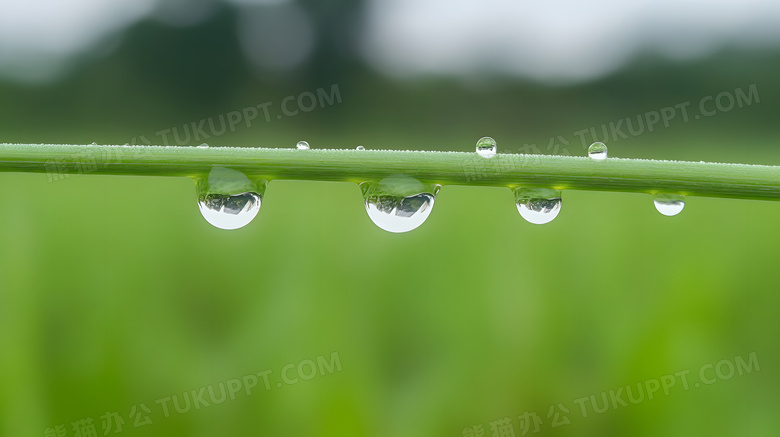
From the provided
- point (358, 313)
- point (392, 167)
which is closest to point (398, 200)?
point (392, 167)

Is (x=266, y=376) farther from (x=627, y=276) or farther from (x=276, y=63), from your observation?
(x=276, y=63)

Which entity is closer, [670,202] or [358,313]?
[670,202]

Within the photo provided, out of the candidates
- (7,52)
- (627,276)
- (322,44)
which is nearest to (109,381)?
(627,276)

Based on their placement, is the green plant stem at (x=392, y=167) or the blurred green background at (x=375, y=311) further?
the blurred green background at (x=375, y=311)

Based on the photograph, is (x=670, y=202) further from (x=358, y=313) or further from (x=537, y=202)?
(x=358, y=313)

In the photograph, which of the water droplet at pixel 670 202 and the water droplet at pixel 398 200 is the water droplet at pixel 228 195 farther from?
the water droplet at pixel 670 202

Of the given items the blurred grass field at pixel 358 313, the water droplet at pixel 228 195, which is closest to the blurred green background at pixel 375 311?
the blurred grass field at pixel 358 313
